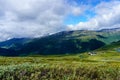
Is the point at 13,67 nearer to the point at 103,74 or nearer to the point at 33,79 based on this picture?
the point at 33,79

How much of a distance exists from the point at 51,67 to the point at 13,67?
75.8 inches

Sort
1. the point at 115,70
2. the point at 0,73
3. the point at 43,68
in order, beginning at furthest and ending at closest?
the point at 115,70, the point at 43,68, the point at 0,73

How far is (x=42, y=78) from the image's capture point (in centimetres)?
1266

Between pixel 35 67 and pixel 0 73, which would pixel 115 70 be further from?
pixel 0 73

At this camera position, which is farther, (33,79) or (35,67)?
(35,67)

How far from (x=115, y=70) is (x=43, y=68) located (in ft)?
13.3

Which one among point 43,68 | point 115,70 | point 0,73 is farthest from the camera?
point 115,70

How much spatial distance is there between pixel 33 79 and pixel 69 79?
1755 mm

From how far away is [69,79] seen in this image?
501 inches

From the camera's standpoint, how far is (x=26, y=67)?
13.4 meters

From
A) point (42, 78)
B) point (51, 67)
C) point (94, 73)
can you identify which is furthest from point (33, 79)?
point (94, 73)

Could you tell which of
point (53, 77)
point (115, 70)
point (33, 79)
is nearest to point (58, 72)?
point (53, 77)

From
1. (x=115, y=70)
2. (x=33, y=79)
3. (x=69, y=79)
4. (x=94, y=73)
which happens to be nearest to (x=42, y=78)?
(x=33, y=79)

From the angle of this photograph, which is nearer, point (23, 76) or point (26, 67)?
point (23, 76)
